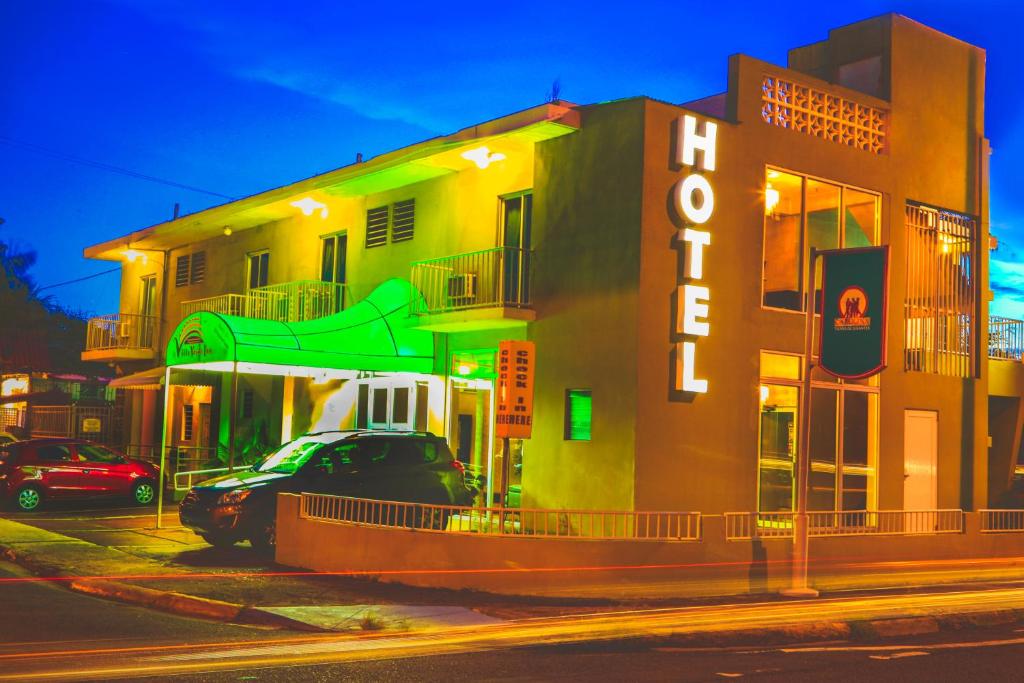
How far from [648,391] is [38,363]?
1554 inches

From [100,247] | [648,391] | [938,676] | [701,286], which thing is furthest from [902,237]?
[100,247]

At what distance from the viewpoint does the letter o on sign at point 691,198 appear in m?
16.8

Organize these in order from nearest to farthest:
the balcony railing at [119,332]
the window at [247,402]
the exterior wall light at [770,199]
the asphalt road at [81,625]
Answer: the asphalt road at [81,625] < the exterior wall light at [770,199] < the window at [247,402] < the balcony railing at [119,332]

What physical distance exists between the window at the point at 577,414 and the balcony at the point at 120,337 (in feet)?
59.3

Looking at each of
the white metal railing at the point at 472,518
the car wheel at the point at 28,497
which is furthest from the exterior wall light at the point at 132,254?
the white metal railing at the point at 472,518

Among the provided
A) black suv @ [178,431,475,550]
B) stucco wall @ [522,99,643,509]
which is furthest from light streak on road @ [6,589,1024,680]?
black suv @ [178,431,475,550]

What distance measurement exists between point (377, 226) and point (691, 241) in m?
8.82

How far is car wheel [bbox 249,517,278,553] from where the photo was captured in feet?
51.0

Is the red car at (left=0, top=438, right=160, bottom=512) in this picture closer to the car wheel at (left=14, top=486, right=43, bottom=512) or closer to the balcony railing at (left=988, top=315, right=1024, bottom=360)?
the car wheel at (left=14, top=486, right=43, bottom=512)

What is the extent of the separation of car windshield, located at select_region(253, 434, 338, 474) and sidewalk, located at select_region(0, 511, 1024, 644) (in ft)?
6.15

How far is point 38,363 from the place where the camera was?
48688 millimetres

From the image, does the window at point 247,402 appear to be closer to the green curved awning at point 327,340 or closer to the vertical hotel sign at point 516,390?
the green curved awning at point 327,340

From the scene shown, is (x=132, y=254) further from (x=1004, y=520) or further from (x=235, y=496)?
(x=1004, y=520)

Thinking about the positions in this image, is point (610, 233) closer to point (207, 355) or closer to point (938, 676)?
point (207, 355)
